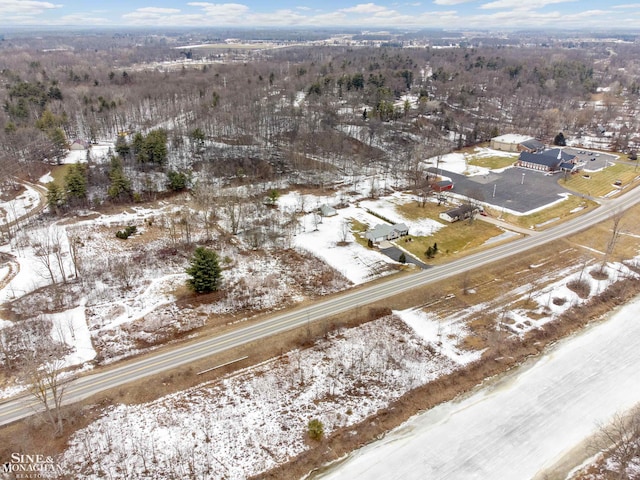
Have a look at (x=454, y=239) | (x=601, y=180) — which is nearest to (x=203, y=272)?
(x=454, y=239)

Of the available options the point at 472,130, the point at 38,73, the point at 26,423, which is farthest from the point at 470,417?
the point at 38,73

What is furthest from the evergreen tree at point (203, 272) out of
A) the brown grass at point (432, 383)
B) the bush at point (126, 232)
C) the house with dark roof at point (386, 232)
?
the house with dark roof at point (386, 232)

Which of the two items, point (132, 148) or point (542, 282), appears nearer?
point (542, 282)

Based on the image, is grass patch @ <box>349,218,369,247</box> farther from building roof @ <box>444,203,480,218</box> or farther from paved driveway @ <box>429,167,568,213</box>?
paved driveway @ <box>429,167,568,213</box>

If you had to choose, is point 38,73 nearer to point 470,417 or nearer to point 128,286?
point 128,286

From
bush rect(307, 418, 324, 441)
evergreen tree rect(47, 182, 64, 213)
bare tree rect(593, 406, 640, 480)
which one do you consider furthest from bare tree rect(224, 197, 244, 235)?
bare tree rect(593, 406, 640, 480)

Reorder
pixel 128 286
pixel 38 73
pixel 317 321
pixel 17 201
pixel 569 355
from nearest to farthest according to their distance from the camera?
pixel 569 355, pixel 317 321, pixel 128 286, pixel 17 201, pixel 38 73
